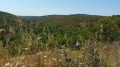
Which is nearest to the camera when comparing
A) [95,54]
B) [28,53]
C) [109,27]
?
[95,54]

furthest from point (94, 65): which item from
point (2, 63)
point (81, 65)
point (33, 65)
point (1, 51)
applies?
point (1, 51)

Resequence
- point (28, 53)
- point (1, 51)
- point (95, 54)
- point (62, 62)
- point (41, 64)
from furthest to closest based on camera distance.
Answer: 1. point (28, 53)
2. point (1, 51)
3. point (41, 64)
4. point (62, 62)
5. point (95, 54)

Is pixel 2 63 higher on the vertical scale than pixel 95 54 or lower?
lower

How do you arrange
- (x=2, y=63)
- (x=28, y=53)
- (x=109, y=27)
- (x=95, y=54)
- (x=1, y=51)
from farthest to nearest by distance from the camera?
(x=109, y=27), (x=28, y=53), (x=1, y=51), (x=2, y=63), (x=95, y=54)

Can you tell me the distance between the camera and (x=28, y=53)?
324 centimetres

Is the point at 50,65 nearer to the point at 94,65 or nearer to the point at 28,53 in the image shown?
the point at 94,65

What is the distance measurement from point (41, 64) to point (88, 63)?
94 centimetres

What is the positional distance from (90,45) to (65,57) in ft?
1.39

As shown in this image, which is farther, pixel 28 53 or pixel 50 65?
pixel 28 53

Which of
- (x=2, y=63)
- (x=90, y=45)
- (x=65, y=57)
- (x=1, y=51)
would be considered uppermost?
(x=90, y=45)

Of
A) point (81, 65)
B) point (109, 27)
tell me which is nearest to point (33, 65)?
point (81, 65)

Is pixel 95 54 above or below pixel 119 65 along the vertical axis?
above

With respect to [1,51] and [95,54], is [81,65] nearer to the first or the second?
[95,54]

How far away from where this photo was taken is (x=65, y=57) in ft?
5.86
